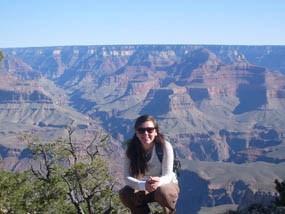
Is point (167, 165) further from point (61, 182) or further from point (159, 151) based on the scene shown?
point (61, 182)

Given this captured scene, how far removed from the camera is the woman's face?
420 inches

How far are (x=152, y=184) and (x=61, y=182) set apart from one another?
1171 centimetres

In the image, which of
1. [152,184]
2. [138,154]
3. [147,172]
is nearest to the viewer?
[152,184]

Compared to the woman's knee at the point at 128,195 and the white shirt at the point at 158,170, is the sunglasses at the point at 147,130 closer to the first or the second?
the white shirt at the point at 158,170

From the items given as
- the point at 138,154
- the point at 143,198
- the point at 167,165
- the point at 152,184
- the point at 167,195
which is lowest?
the point at 143,198

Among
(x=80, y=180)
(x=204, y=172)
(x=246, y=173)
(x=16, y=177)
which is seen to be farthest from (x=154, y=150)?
(x=204, y=172)

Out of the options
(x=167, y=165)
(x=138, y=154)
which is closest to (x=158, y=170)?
(x=167, y=165)

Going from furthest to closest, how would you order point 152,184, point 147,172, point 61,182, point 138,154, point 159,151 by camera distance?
point 61,182, point 147,172, point 138,154, point 159,151, point 152,184

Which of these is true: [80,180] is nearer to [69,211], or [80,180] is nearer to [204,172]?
[69,211]

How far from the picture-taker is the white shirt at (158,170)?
10.4m

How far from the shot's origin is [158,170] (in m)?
10.7

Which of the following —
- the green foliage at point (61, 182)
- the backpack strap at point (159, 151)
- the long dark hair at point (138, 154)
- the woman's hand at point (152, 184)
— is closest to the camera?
the woman's hand at point (152, 184)

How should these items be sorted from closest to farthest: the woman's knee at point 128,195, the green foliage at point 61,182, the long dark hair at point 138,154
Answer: the long dark hair at point 138,154, the woman's knee at point 128,195, the green foliage at point 61,182

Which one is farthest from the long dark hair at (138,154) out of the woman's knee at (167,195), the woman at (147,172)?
the woman's knee at (167,195)
